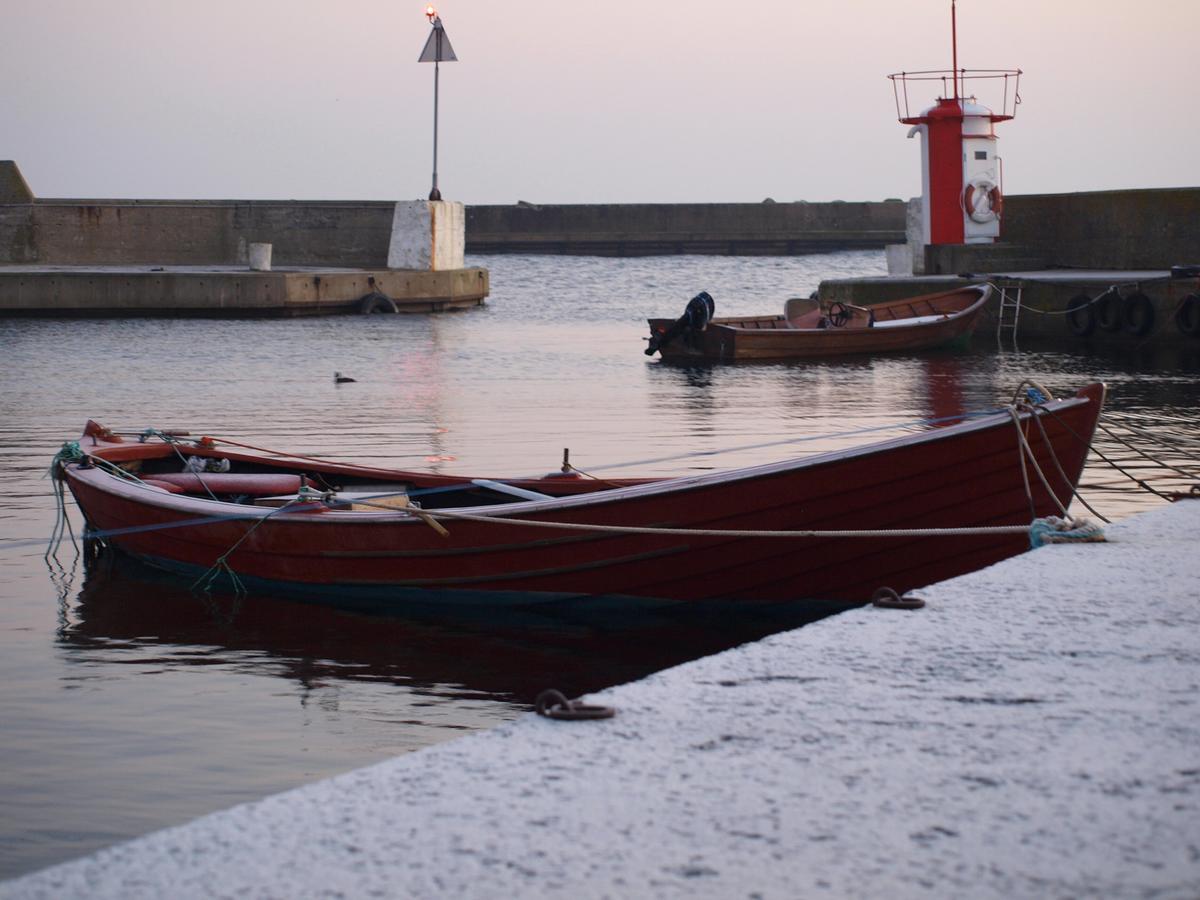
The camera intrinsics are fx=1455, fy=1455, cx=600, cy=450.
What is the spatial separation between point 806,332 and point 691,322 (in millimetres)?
1784

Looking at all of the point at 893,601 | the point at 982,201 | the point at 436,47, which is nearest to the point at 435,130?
the point at 436,47

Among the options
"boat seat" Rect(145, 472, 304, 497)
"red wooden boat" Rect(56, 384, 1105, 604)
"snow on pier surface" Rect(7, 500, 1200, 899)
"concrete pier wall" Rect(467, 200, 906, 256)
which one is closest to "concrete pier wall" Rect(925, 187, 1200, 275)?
"red wooden boat" Rect(56, 384, 1105, 604)

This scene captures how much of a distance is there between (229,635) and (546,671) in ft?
5.45

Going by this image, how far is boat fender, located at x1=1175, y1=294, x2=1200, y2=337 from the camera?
2214 cm

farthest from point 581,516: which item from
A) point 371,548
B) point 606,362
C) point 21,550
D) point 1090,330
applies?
point 1090,330

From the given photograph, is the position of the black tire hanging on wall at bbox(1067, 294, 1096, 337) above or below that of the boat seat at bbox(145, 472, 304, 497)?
above

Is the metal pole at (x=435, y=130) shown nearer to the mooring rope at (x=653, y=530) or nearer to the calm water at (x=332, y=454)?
the calm water at (x=332, y=454)

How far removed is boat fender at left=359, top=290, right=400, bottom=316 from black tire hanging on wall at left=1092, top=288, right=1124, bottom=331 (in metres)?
17.5

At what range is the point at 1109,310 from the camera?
23.3 meters

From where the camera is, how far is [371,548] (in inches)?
280

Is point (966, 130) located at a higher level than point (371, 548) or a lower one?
higher

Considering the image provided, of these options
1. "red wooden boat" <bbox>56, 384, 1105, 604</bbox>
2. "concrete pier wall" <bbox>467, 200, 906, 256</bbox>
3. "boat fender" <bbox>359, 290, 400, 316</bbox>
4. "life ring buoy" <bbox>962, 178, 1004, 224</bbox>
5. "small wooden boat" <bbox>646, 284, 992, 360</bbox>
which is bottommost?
"red wooden boat" <bbox>56, 384, 1105, 604</bbox>

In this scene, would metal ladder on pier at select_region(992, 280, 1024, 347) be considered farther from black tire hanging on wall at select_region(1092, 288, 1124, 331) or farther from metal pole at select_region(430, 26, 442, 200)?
→ metal pole at select_region(430, 26, 442, 200)

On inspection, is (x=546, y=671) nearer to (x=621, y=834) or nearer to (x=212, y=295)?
(x=621, y=834)
